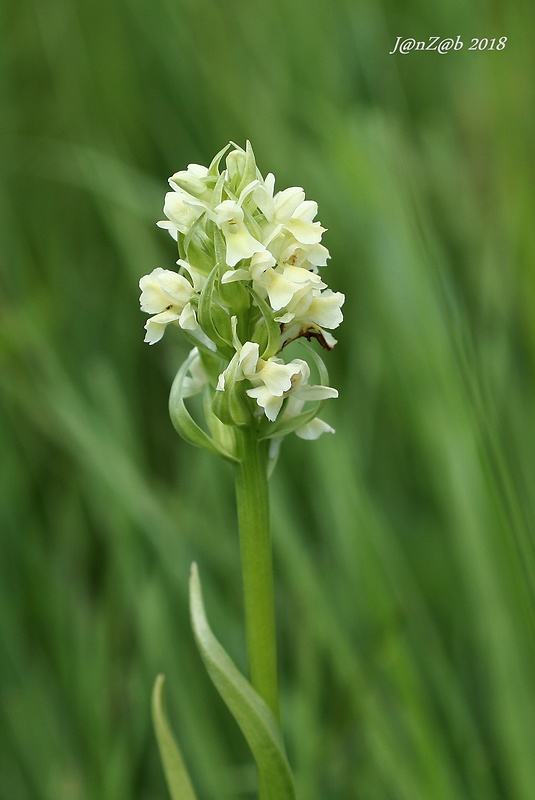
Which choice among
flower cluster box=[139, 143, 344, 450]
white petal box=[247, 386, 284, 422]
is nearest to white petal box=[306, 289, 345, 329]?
flower cluster box=[139, 143, 344, 450]

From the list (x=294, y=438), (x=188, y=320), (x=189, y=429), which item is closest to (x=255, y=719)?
(x=189, y=429)

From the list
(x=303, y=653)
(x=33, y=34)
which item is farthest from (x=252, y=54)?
(x=303, y=653)

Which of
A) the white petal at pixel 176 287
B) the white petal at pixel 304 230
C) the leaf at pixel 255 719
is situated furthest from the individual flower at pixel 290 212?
the leaf at pixel 255 719

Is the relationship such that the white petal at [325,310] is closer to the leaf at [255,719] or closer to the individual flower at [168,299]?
the individual flower at [168,299]

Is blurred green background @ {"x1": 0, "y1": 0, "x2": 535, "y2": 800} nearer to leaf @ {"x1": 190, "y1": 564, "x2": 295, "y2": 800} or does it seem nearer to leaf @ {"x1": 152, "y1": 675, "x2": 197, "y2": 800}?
leaf @ {"x1": 190, "y1": 564, "x2": 295, "y2": 800}

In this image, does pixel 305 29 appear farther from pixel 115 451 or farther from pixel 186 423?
pixel 186 423

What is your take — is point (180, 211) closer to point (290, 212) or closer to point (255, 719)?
point (290, 212)
